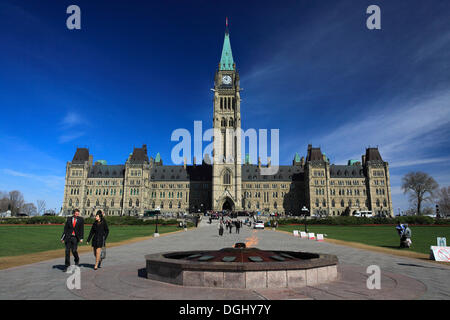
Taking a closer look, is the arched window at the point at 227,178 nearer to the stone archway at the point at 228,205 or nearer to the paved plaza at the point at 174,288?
the stone archway at the point at 228,205

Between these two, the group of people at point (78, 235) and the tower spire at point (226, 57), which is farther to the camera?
the tower spire at point (226, 57)

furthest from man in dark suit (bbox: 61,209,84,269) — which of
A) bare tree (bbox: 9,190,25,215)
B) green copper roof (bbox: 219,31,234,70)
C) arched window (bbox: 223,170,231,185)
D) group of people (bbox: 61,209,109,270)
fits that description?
bare tree (bbox: 9,190,25,215)

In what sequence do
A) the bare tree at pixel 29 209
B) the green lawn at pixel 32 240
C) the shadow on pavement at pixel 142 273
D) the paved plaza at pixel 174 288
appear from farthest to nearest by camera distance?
1. the bare tree at pixel 29 209
2. the green lawn at pixel 32 240
3. the shadow on pavement at pixel 142 273
4. the paved plaza at pixel 174 288

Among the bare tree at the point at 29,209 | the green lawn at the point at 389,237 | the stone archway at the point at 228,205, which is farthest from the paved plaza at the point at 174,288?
the bare tree at the point at 29,209

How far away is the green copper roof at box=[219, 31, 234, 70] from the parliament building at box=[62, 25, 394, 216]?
35cm

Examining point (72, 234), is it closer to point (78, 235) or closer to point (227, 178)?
point (78, 235)

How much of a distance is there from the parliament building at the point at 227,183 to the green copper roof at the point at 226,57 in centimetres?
35

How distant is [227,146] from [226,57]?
33664 mm

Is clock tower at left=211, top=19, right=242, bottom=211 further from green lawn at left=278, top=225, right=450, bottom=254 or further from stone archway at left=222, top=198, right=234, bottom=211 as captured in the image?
green lawn at left=278, top=225, right=450, bottom=254

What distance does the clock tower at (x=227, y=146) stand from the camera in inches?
3579

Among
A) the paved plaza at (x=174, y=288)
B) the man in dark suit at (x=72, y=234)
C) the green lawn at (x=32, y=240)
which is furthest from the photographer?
the green lawn at (x=32, y=240)

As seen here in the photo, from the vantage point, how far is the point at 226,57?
335ft

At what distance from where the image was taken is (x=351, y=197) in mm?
97312

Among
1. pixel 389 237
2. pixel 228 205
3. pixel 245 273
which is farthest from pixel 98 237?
pixel 228 205
